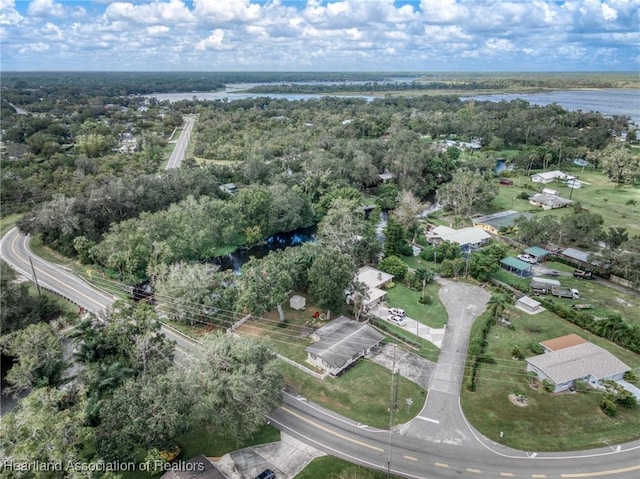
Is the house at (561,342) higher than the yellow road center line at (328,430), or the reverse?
the house at (561,342)

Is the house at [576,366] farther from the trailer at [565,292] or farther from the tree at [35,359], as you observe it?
the tree at [35,359]

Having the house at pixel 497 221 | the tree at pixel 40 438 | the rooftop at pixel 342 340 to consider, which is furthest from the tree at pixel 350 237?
the tree at pixel 40 438

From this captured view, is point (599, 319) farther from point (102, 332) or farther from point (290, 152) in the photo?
point (290, 152)

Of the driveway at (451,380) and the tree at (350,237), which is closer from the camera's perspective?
the driveway at (451,380)

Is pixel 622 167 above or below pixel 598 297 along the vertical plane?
above

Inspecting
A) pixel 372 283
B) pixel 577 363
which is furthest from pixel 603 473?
pixel 372 283

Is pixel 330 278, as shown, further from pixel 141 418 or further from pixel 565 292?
pixel 565 292
